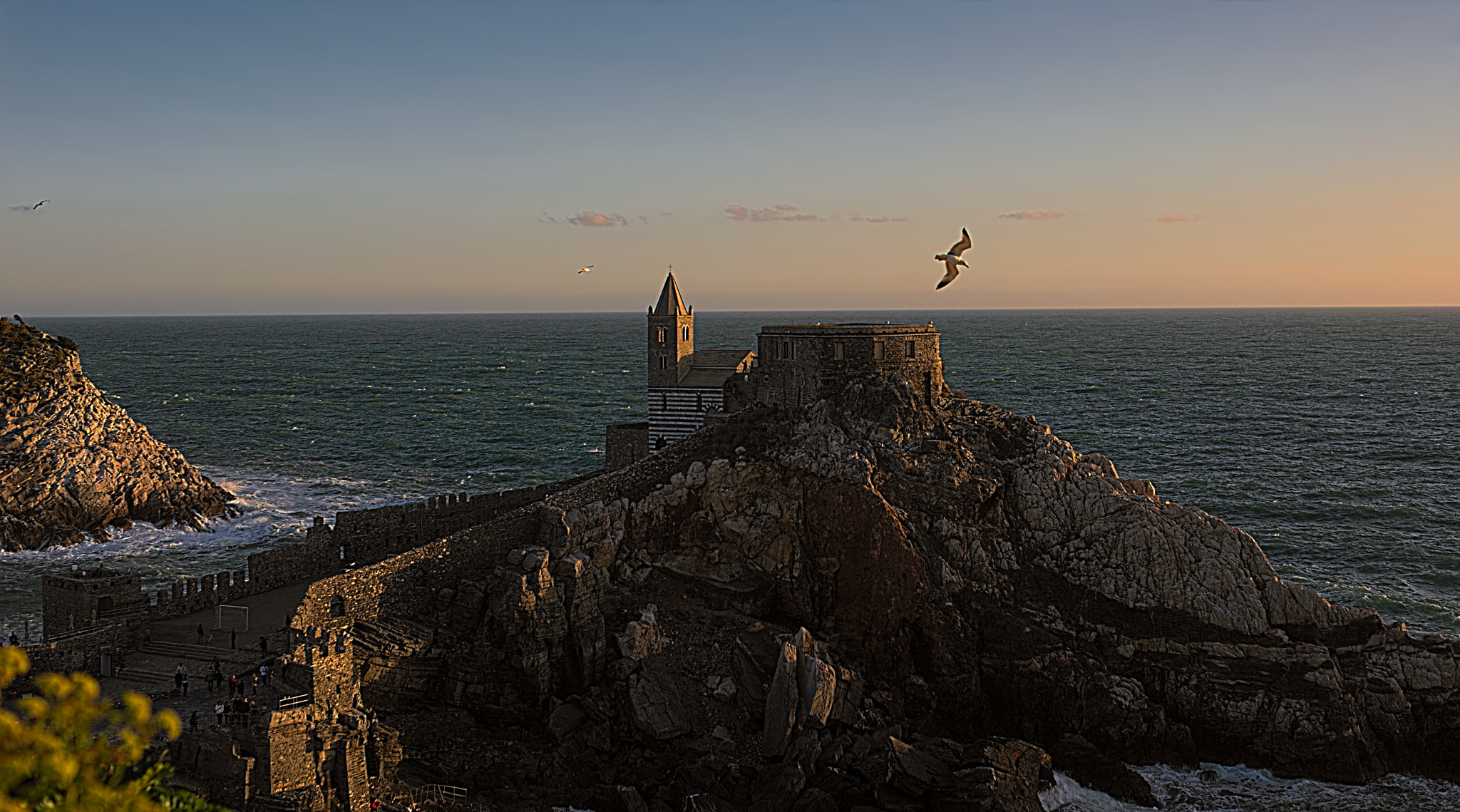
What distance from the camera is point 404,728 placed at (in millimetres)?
36500

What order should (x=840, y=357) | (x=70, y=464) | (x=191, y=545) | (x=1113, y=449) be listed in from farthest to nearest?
(x=1113, y=449)
(x=70, y=464)
(x=191, y=545)
(x=840, y=357)

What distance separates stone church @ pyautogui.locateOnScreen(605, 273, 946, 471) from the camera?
50.2 metres

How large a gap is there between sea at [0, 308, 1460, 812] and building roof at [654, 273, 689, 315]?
29.0 meters

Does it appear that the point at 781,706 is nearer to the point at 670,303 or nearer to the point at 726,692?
the point at 726,692

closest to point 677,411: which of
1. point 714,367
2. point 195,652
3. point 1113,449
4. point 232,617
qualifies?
point 714,367

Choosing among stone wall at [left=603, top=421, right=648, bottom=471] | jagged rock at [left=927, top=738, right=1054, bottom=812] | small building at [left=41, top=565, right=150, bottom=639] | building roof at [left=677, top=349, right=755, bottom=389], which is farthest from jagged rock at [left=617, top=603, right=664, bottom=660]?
building roof at [left=677, top=349, right=755, bottom=389]

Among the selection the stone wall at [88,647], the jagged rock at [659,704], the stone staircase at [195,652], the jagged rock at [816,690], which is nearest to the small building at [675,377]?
the jagged rock at [659,704]

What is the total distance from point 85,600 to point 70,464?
132 ft

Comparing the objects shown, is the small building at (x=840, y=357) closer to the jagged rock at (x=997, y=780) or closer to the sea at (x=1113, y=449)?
the jagged rock at (x=997, y=780)

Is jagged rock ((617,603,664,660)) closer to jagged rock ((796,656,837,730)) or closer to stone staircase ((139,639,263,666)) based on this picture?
jagged rock ((796,656,837,730))

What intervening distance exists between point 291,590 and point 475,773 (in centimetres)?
1432

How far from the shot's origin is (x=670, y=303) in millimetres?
57094

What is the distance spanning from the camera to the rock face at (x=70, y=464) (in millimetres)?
69438

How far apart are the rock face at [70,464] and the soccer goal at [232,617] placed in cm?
3407
